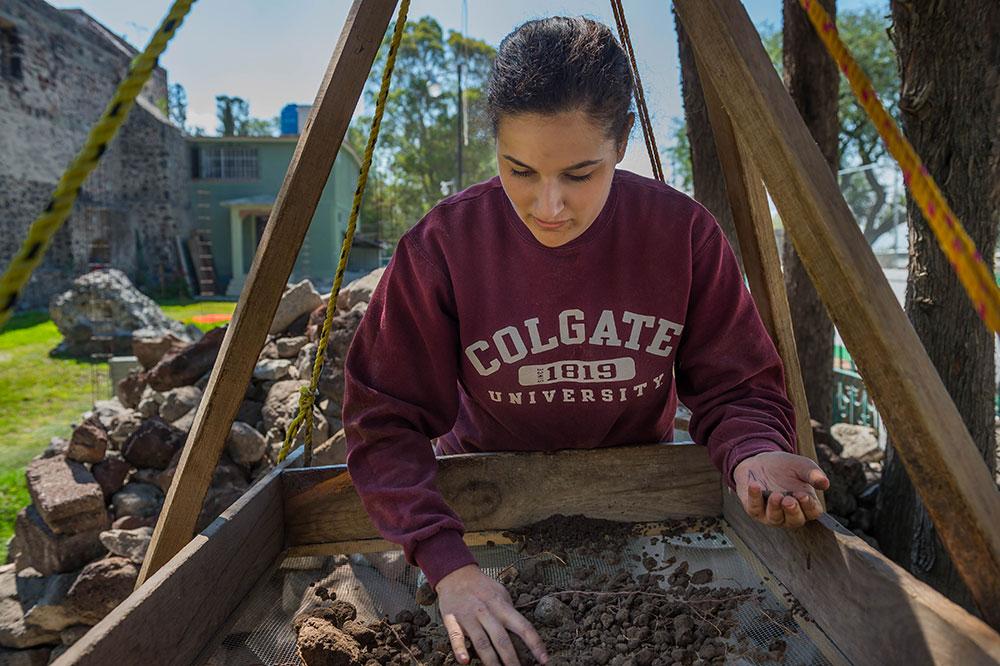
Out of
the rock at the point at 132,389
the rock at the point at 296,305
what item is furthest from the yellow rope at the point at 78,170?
the rock at the point at 132,389

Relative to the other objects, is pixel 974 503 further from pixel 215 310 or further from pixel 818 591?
pixel 215 310

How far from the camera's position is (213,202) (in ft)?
64.1

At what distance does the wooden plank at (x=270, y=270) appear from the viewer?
148 centimetres

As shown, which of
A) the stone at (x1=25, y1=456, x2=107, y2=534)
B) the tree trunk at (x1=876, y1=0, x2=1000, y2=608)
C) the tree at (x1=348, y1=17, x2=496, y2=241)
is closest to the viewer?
the tree trunk at (x1=876, y1=0, x2=1000, y2=608)

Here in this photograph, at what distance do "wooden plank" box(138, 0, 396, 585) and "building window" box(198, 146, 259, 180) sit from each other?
19.2m

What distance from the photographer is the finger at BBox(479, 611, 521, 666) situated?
3.77 ft

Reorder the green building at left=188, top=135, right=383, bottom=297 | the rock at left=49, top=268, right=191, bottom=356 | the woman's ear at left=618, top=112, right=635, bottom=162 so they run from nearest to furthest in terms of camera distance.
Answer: the woman's ear at left=618, top=112, right=635, bottom=162 → the rock at left=49, top=268, right=191, bottom=356 → the green building at left=188, top=135, right=383, bottom=297

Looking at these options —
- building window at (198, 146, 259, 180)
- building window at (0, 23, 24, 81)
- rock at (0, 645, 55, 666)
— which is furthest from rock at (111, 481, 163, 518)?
building window at (198, 146, 259, 180)

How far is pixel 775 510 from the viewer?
49.2 inches

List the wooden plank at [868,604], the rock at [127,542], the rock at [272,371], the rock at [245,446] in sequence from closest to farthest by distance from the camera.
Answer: the wooden plank at [868,604] → the rock at [127,542] → the rock at [245,446] → the rock at [272,371]

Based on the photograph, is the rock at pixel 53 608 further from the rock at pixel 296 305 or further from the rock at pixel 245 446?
the rock at pixel 296 305

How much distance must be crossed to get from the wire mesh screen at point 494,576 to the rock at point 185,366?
4012 mm

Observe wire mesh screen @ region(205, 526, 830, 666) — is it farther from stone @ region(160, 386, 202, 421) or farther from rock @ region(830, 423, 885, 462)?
rock @ region(830, 423, 885, 462)

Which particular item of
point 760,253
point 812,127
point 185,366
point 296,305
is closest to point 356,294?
point 296,305
